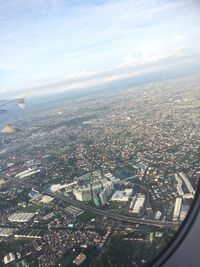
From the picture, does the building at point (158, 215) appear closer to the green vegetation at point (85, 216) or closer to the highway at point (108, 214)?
the highway at point (108, 214)

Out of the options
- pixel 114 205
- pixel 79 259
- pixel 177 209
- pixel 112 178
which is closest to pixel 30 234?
pixel 79 259

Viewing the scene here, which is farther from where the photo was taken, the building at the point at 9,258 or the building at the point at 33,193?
the building at the point at 33,193

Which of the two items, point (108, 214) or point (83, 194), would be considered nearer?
point (108, 214)

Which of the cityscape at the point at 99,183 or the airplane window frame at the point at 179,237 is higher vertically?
the airplane window frame at the point at 179,237

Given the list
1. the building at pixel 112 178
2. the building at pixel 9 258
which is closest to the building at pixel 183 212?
the building at pixel 112 178

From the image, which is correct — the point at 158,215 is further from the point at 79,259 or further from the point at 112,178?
the point at 112,178

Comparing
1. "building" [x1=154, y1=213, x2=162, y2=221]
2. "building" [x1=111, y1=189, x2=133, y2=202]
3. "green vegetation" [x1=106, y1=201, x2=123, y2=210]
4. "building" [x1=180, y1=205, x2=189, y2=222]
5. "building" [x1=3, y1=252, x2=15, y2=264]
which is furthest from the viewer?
"building" [x1=111, y1=189, x2=133, y2=202]

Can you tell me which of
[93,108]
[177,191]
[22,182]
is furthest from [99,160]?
[93,108]

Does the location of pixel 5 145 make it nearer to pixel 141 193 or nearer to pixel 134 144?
pixel 134 144

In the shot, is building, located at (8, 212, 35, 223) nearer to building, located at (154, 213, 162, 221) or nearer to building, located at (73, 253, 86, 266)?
building, located at (73, 253, 86, 266)

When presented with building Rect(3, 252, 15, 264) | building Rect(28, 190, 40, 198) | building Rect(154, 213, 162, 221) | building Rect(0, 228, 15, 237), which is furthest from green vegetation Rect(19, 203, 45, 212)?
building Rect(154, 213, 162, 221)
